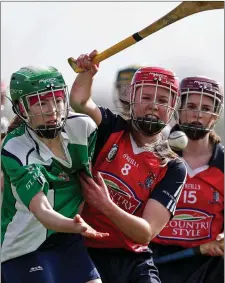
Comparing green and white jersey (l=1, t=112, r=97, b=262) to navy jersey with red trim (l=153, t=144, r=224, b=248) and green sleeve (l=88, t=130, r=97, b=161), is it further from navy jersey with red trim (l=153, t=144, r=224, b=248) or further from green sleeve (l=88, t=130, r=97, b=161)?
navy jersey with red trim (l=153, t=144, r=224, b=248)

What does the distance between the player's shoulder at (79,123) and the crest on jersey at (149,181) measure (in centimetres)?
45

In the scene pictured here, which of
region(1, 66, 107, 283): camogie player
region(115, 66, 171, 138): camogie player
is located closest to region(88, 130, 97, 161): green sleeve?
region(1, 66, 107, 283): camogie player

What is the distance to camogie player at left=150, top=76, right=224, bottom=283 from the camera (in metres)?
5.96

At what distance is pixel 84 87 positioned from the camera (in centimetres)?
519

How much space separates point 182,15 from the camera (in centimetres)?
504

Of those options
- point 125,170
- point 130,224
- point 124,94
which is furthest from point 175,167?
point 124,94

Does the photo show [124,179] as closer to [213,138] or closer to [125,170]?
[125,170]

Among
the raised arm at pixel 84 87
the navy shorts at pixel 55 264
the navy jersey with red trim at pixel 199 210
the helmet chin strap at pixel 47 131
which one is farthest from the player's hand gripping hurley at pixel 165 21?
the navy jersey with red trim at pixel 199 210

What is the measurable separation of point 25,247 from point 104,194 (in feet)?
1.67

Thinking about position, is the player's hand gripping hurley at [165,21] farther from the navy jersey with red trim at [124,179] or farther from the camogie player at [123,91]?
the camogie player at [123,91]

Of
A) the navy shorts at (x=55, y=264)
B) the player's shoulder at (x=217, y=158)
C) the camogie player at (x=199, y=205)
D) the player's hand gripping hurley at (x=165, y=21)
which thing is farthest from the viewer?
the player's shoulder at (x=217, y=158)

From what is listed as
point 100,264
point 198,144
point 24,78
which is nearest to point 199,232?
point 198,144

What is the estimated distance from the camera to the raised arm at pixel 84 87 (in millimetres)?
5168

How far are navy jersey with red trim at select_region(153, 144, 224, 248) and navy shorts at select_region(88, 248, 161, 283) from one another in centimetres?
73
